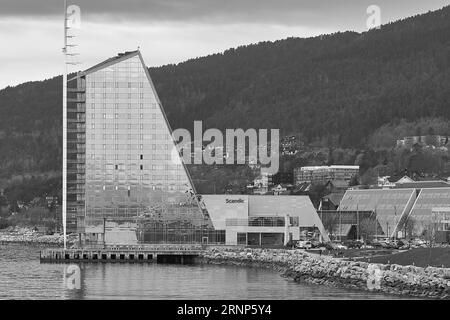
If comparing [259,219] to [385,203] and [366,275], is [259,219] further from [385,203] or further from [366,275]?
[366,275]

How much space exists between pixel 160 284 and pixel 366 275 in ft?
36.6

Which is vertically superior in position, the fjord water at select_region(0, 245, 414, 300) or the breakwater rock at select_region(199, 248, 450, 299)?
the breakwater rock at select_region(199, 248, 450, 299)

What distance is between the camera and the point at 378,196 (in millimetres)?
143500

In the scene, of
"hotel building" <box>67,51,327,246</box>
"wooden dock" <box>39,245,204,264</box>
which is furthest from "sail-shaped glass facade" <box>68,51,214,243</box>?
"wooden dock" <box>39,245,204,264</box>

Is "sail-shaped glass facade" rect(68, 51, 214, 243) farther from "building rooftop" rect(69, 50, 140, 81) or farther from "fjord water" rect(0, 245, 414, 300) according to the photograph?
"fjord water" rect(0, 245, 414, 300)

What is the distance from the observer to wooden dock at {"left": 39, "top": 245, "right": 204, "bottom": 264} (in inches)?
4166

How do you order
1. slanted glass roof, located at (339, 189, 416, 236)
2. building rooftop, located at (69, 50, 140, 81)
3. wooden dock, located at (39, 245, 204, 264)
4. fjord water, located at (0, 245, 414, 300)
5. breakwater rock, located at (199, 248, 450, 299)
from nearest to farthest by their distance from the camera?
breakwater rock, located at (199, 248, 450, 299), fjord water, located at (0, 245, 414, 300), wooden dock, located at (39, 245, 204, 264), building rooftop, located at (69, 50, 140, 81), slanted glass roof, located at (339, 189, 416, 236)

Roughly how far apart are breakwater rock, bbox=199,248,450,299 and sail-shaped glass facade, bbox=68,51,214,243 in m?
24.2

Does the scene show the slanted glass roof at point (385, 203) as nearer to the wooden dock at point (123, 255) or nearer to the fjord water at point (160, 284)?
the wooden dock at point (123, 255)

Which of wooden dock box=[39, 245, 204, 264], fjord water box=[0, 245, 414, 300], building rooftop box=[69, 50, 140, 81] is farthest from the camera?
building rooftop box=[69, 50, 140, 81]

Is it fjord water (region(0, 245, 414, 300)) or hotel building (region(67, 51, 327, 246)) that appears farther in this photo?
hotel building (region(67, 51, 327, 246))

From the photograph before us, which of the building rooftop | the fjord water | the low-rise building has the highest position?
the building rooftop
